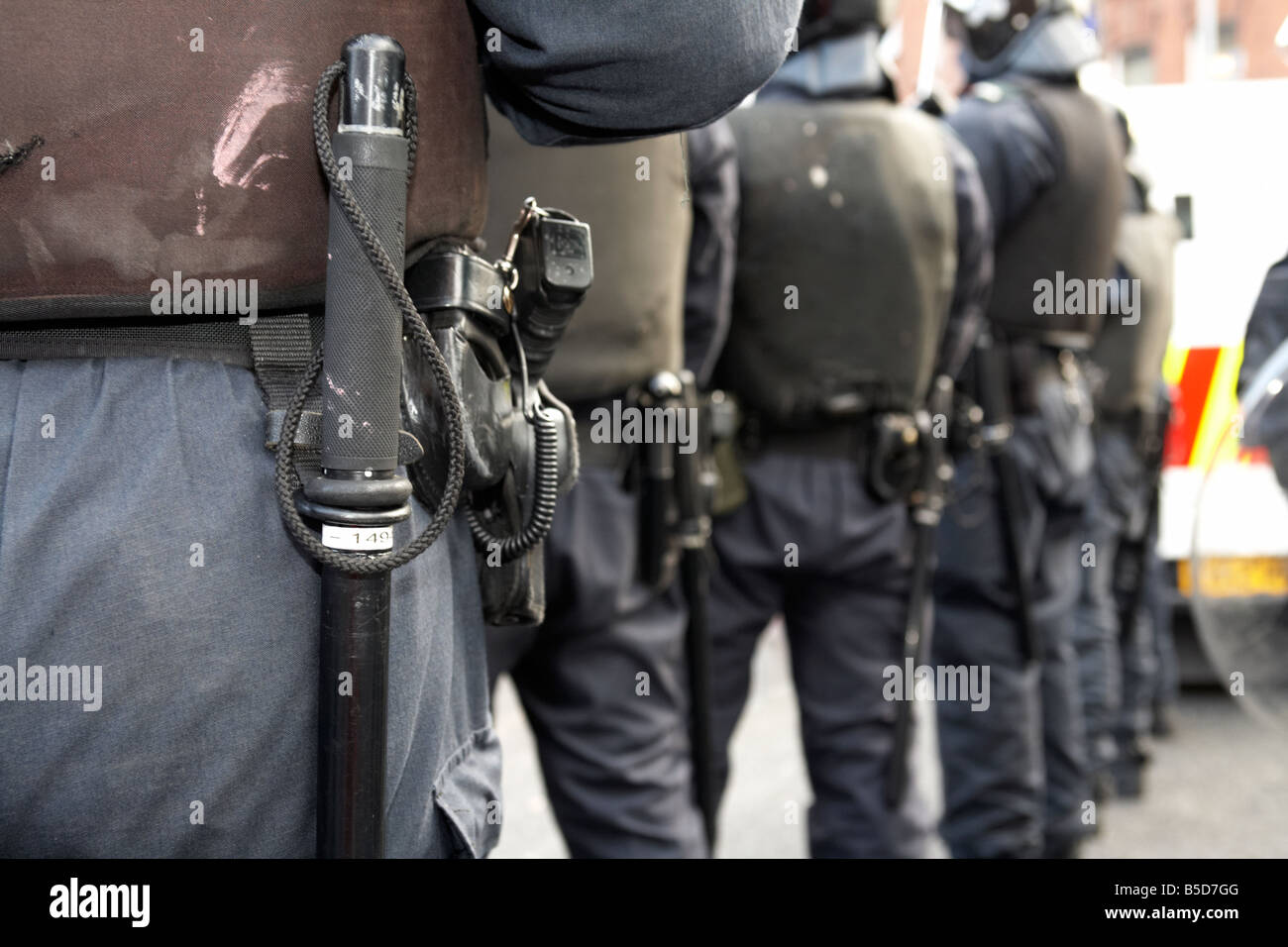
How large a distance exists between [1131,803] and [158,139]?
11.3ft

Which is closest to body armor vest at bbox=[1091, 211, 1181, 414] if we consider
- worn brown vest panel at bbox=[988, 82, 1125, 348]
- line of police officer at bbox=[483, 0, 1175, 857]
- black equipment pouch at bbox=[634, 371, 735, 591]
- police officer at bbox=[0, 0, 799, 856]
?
line of police officer at bbox=[483, 0, 1175, 857]

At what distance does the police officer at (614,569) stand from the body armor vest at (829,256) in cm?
32

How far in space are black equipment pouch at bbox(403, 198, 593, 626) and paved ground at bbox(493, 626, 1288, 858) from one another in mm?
1904

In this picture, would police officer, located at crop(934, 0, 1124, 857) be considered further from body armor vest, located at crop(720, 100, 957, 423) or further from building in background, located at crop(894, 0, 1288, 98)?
building in background, located at crop(894, 0, 1288, 98)

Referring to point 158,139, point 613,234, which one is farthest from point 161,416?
point 613,234

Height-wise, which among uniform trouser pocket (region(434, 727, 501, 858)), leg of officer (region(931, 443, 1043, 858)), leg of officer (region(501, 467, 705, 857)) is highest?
uniform trouser pocket (region(434, 727, 501, 858))

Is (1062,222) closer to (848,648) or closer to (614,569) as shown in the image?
(848,648)

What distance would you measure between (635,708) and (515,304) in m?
0.96

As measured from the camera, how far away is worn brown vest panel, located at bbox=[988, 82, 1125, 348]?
2969mm

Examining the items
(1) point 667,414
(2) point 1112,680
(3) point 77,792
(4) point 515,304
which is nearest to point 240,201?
(4) point 515,304

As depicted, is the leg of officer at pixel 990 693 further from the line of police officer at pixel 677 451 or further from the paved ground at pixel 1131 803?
the paved ground at pixel 1131 803

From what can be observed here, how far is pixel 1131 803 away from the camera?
11.6ft
